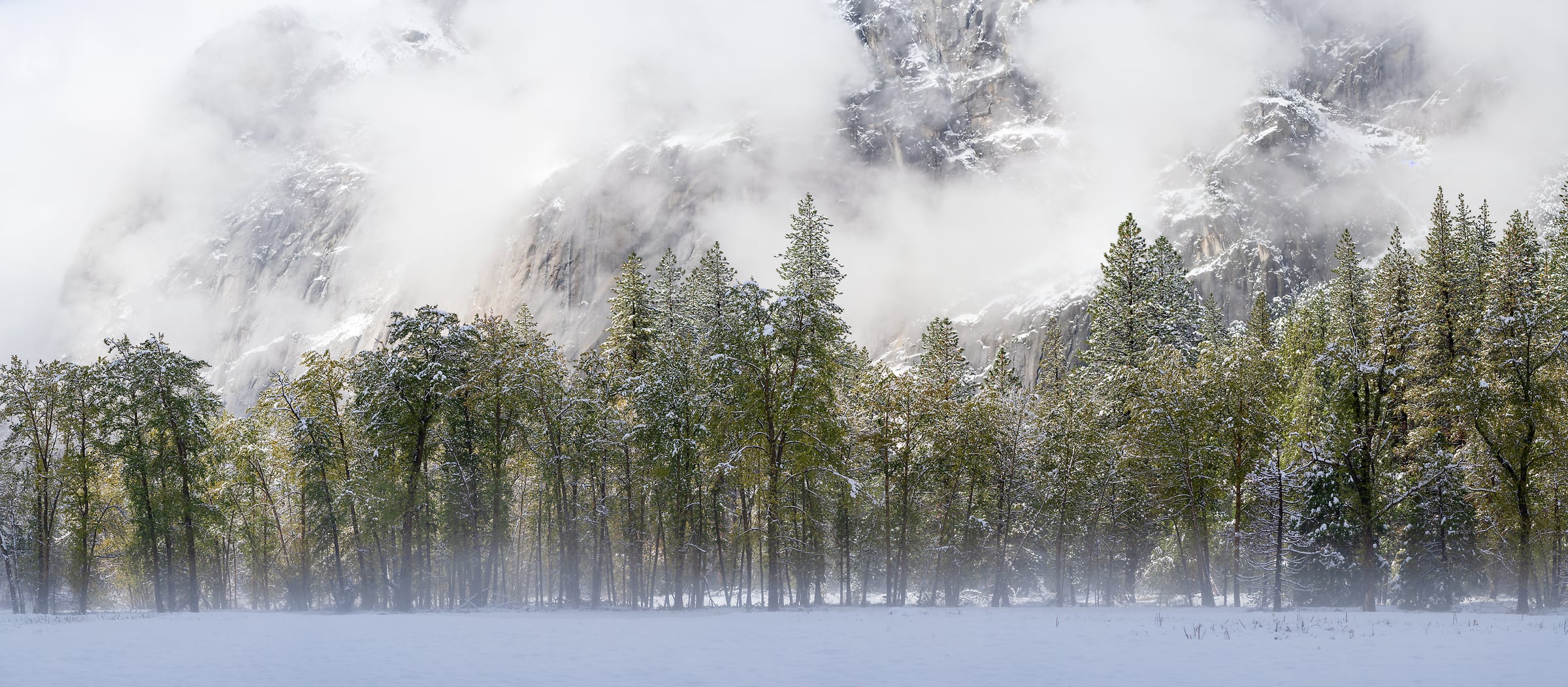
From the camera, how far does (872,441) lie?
37.6m

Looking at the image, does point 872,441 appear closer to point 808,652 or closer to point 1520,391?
point 808,652

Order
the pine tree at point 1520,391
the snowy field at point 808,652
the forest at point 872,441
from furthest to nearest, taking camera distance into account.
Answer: the forest at point 872,441 → the pine tree at point 1520,391 → the snowy field at point 808,652

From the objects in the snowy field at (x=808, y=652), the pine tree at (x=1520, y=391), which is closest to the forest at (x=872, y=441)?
the pine tree at (x=1520, y=391)

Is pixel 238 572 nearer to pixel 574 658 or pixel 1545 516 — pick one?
pixel 574 658

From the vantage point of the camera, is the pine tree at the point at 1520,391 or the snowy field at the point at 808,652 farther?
the pine tree at the point at 1520,391

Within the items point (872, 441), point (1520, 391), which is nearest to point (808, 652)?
point (872, 441)

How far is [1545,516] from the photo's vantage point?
3097cm

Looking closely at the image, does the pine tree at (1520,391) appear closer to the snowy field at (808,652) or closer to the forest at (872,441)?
the forest at (872,441)

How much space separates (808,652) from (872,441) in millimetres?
17524

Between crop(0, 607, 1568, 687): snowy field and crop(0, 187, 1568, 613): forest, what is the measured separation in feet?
21.8

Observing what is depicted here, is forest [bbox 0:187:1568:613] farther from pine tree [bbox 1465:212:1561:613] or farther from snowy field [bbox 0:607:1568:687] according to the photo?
snowy field [bbox 0:607:1568:687]

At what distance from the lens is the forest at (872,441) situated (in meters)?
32.6

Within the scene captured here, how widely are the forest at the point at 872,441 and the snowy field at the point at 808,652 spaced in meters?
6.66

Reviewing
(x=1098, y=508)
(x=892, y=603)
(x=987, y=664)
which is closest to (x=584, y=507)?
(x=892, y=603)
